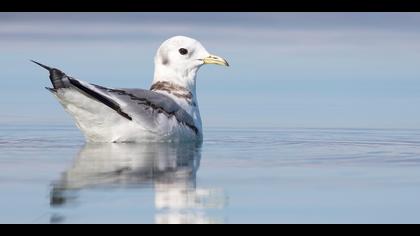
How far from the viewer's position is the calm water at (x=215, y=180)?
8.88 meters

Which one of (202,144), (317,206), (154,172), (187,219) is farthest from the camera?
(202,144)

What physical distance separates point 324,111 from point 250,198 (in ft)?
30.3

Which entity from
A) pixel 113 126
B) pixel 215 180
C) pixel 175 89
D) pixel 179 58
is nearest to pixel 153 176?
pixel 215 180

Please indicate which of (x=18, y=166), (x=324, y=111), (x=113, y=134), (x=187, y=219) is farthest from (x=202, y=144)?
(x=187, y=219)

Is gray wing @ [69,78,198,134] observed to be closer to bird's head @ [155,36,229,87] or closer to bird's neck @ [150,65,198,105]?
bird's neck @ [150,65,198,105]

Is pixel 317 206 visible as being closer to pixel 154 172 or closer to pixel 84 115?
pixel 154 172

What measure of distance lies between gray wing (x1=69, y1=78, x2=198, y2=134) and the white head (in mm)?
786

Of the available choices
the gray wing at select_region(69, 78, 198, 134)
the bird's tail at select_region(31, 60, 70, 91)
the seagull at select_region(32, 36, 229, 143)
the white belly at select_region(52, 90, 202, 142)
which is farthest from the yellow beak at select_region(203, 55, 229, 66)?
the bird's tail at select_region(31, 60, 70, 91)

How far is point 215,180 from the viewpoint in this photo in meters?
10.7

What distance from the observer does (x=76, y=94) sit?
1355 cm

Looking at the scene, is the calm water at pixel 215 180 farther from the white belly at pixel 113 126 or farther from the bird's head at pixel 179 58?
the bird's head at pixel 179 58

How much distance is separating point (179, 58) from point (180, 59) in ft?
0.06

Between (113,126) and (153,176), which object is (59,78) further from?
(153,176)

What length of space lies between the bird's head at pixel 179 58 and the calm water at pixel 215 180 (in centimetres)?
83
